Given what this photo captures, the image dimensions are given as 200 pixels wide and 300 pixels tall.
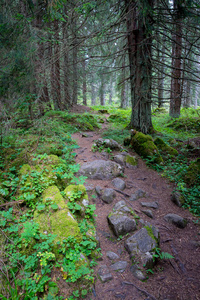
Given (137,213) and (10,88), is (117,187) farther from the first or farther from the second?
(10,88)

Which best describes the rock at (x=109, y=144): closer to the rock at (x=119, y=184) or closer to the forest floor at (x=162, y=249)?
the forest floor at (x=162, y=249)

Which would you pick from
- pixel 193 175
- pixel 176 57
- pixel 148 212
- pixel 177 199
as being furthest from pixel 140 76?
pixel 148 212

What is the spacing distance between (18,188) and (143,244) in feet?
9.15

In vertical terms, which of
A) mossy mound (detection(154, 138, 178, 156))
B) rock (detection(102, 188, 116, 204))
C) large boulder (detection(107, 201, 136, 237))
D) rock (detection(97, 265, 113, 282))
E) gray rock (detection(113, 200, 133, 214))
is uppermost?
mossy mound (detection(154, 138, 178, 156))

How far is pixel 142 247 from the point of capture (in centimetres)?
316

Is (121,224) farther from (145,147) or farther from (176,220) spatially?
(145,147)

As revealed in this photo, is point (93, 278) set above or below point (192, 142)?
below

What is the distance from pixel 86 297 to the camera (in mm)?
2396

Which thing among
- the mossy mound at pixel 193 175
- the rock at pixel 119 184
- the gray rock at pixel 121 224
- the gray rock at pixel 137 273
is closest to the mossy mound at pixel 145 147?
the mossy mound at pixel 193 175

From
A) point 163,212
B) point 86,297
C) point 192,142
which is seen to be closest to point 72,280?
point 86,297

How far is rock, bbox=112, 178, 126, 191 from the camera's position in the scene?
496 centimetres

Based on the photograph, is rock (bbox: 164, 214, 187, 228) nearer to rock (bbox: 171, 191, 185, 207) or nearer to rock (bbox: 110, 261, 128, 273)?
rock (bbox: 171, 191, 185, 207)

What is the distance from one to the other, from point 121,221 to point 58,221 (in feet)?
4.61

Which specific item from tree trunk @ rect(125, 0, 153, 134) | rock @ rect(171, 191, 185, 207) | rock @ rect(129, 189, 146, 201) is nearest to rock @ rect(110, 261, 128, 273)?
rock @ rect(129, 189, 146, 201)
